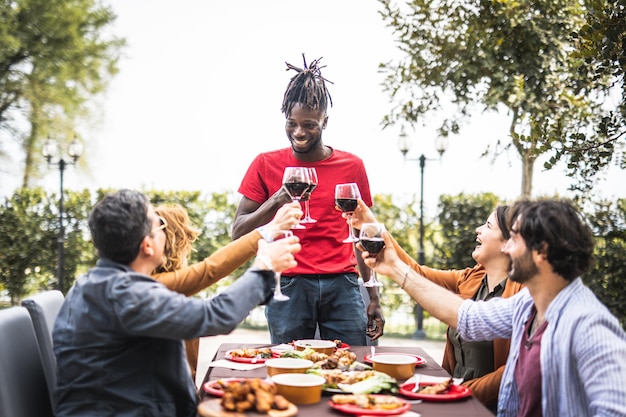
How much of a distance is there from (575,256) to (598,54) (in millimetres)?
1698

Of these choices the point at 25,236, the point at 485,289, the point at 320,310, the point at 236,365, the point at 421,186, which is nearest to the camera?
the point at 236,365

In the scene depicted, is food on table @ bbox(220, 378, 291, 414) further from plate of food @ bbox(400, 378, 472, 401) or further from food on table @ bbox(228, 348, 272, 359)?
food on table @ bbox(228, 348, 272, 359)

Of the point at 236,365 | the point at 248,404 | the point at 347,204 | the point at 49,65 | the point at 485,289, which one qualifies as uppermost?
the point at 49,65

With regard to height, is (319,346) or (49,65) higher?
(49,65)

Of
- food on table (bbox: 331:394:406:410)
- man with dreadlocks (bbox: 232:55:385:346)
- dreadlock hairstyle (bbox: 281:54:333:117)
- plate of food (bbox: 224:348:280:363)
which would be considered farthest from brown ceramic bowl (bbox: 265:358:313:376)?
dreadlock hairstyle (bbox: 281:54:333:117)

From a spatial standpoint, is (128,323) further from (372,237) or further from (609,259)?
(609,259)

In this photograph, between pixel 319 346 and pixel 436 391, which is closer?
pixel 436 391

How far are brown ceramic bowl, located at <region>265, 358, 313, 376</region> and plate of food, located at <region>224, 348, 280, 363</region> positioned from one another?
37 centimetres

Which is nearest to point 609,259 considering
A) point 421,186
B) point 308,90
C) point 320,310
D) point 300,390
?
point 421,186

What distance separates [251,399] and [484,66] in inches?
306

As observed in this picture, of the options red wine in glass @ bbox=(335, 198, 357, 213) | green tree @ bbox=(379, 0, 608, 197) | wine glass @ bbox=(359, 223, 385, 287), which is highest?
green tree @ bbox=(379, 0, 608, 197)

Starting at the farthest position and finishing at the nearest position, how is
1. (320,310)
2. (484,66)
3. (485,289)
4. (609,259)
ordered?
(484,66), (609,259), (320,310), (485,289)

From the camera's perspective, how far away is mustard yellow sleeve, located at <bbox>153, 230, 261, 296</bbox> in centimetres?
271

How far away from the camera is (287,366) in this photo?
7.72 feet
